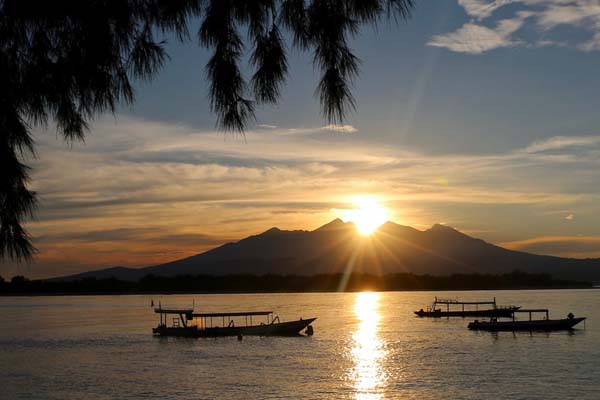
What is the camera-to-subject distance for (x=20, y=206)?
5504 millimetres

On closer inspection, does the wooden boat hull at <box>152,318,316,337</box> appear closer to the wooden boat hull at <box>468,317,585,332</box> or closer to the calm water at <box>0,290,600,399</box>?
the calm water at <box>0,290,600,399</box>

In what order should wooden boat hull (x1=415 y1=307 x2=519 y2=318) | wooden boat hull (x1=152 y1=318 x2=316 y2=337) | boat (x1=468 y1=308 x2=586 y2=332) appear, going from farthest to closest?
wooden boat hull (x1=415 y1=307 x2=519 y2=318) → boat (x1=468 y1=308 x2=586 y2=332) → wooden boat hull (x1=152 y1=318 x2=316 y2=337)

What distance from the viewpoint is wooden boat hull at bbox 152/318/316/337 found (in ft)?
286

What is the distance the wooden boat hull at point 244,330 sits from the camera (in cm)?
8725

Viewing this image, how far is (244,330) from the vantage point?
8831cm

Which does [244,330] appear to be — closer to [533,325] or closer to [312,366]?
[312,366]

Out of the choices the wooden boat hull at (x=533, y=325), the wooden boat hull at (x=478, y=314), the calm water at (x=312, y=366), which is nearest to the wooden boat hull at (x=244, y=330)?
the calm water at (x=312, y=366)

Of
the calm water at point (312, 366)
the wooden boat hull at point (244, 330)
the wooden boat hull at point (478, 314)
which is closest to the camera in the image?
the calm water at point (312, 366)

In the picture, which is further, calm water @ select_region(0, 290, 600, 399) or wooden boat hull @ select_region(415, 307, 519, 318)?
wooden boat hull @ select_region(415, 307, 519, 318)

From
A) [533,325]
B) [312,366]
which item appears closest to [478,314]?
[533,325]

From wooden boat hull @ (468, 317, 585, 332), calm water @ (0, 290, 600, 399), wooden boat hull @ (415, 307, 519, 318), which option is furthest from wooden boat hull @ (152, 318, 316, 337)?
wooden boat hull @ (415, 307, 519, 318)

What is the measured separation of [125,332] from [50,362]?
Result: 36.8 metres

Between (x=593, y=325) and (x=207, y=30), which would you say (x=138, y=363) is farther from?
(x=593, y=325)

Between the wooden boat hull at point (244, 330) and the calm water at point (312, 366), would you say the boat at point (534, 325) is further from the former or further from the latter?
the wooden boat hull at point (244, 330)
